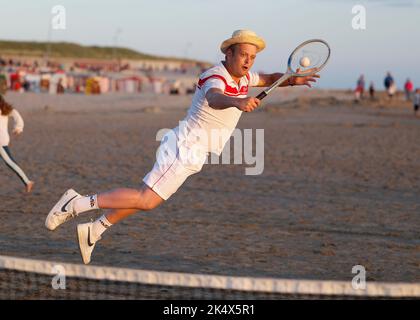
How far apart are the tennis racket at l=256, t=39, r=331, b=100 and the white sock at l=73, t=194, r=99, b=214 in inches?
78.7

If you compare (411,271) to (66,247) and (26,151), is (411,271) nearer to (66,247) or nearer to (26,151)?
(66,247)

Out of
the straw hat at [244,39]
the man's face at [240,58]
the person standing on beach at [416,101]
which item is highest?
the person standing on beach at [416,101]

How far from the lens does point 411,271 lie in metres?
8.07

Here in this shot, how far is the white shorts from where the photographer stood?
23.2ft

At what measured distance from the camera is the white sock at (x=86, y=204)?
741 cm

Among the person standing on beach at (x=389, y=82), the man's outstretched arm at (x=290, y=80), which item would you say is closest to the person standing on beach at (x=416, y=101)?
the person standing on beach at (x=389, y=82)

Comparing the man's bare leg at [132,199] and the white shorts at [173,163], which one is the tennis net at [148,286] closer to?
the man's bare leg at [132,199]

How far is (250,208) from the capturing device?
12.1 m

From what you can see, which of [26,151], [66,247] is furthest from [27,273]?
[26,151]

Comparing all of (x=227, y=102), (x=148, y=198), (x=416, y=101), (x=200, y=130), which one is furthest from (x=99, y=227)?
(x=416, y=101)

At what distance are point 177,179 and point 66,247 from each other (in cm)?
225

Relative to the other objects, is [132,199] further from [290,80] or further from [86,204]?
[290,80]

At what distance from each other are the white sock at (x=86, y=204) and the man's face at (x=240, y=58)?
1.71 m

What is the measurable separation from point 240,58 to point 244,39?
172 millimetres
